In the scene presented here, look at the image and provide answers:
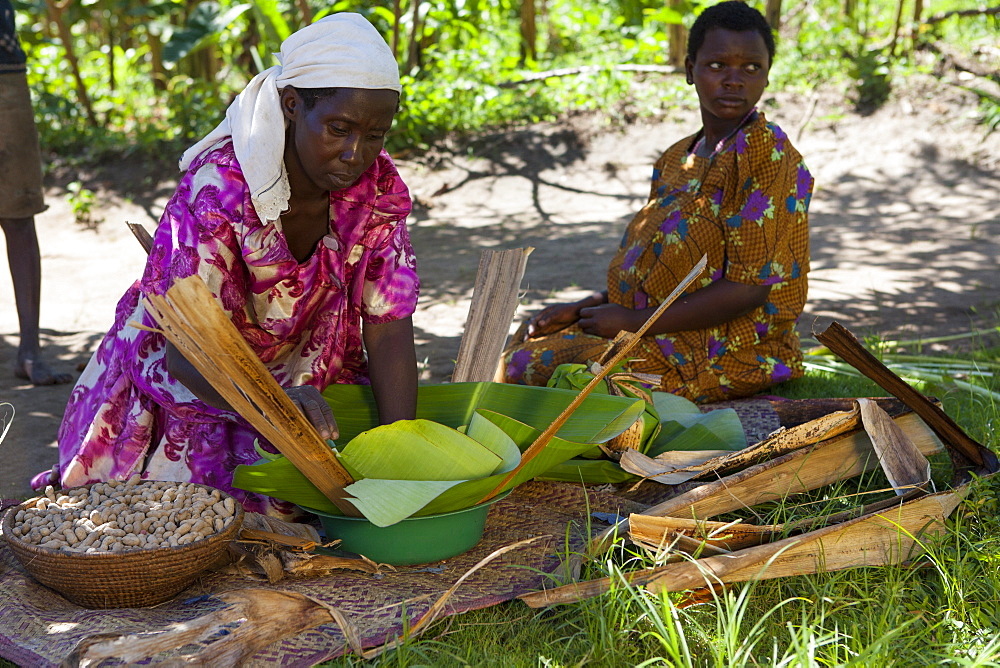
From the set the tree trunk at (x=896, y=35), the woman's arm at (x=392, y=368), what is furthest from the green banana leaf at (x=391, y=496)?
the tree trunk at (x=896, y=35)

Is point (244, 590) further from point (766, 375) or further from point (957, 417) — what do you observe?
point (957, 417)

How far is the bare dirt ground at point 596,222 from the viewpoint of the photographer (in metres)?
3.90

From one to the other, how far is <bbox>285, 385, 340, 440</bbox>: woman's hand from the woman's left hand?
3.88 ft

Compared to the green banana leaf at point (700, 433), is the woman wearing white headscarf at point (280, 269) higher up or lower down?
higher up

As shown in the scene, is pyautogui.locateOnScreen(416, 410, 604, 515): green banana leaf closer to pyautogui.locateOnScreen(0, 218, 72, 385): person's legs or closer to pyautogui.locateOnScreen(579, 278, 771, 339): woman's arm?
pyautogui.locateOnScreen(579, 278, 771, 339): woman's arm

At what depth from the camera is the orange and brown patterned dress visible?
100.0 inches

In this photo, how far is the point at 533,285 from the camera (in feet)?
14.8

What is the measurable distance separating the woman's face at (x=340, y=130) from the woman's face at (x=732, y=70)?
3.83 feet

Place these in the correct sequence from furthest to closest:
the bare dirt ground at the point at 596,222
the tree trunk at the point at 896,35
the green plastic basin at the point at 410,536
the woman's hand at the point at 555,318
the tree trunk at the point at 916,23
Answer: the tree trunk at the point at 916,23, the tree trunk at the point at 896,35, the bare dirt ground at the point at 596,222, the woman's hand at the point at 555,318, the green plastic basin at the point at 410,536

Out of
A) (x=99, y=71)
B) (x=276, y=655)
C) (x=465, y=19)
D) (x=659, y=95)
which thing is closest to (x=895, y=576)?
(x=276, y=655)

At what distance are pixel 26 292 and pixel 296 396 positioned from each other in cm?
198

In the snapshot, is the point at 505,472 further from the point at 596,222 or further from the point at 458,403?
the point at 596,222

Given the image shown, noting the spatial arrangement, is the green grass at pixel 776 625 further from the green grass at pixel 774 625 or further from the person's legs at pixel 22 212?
the person's legs at pixel 22 212

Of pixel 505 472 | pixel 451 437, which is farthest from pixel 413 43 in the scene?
pixel 505 472
